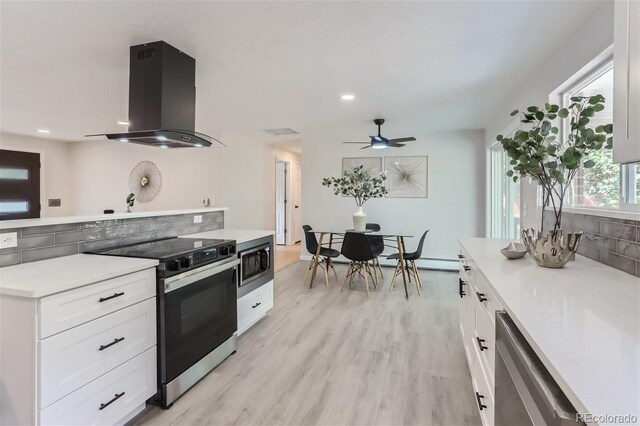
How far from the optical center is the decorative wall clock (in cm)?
586

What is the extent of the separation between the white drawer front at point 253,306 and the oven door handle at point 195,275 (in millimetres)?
501

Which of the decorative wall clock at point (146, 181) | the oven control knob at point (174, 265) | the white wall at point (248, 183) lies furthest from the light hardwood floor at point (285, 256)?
the oven control knob at point (174, 265)

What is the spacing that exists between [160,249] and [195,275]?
31 cm

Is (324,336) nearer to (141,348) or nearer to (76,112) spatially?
(141,348)

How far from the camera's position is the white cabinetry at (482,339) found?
141cm

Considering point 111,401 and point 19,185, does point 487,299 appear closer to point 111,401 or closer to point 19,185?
point 111,401

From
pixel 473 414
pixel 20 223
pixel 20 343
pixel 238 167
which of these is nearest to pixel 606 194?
pixel 473 414

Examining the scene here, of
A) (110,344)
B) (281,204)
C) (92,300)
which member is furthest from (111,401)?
(281,204)

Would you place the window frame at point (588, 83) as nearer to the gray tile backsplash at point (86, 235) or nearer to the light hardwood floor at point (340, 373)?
the light hardwood floor at point (340, 373)

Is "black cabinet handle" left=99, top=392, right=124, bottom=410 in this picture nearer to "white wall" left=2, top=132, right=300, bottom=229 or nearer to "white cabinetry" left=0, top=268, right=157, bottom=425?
"white cabinetry" left=0, top=268, right=157, bottom=425

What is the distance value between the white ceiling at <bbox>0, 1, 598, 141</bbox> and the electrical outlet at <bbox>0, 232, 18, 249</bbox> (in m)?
1.31

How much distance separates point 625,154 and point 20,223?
2690 millimetres

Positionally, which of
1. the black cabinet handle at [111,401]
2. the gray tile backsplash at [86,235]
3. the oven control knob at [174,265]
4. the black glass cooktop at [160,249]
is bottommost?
the black cabinet handle at [111,401]

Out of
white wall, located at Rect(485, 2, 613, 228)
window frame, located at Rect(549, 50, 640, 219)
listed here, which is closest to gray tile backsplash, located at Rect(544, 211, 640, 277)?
window frame, located at Rect(549, 50, 640, 219)
